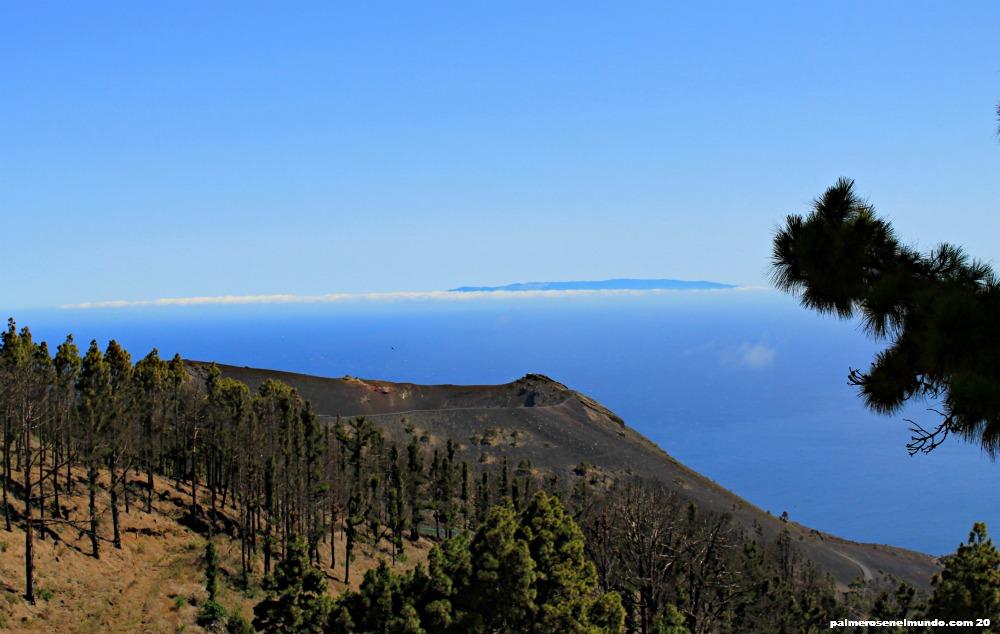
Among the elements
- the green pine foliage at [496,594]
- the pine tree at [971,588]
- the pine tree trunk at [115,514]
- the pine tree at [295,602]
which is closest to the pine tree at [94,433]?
the pine tree trunk at [115,514]

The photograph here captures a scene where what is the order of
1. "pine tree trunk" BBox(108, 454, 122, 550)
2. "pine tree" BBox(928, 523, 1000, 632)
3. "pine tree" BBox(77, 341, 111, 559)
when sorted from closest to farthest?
1. "pine tree" BBox(928, 523, 1000, 632)
2. "pine tree" BBox(77, 341, 111, 559)
3. "pine tree trunk" BBox(108, 454, 122, 550)

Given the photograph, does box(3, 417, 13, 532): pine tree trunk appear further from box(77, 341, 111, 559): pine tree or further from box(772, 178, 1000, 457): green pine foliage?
box(772, 178, 1000, 457): green pine foliage

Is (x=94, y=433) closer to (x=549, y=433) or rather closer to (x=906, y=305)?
(x=906, y=305)

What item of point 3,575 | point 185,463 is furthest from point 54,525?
point 185,463

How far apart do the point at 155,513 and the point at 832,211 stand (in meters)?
71.6

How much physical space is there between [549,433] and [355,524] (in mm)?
81425

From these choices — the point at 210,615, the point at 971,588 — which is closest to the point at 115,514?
the point at 210,615

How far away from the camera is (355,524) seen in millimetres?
76125

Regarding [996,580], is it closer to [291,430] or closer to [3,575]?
[3,575]

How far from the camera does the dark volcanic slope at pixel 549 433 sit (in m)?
136

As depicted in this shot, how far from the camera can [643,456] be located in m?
150

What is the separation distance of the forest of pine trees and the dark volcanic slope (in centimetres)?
1961

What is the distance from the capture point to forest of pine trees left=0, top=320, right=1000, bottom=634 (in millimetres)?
40000

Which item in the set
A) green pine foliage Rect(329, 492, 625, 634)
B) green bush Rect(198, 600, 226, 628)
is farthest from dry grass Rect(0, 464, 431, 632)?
green pine foliage Rect(329, 492, 625, 634)
